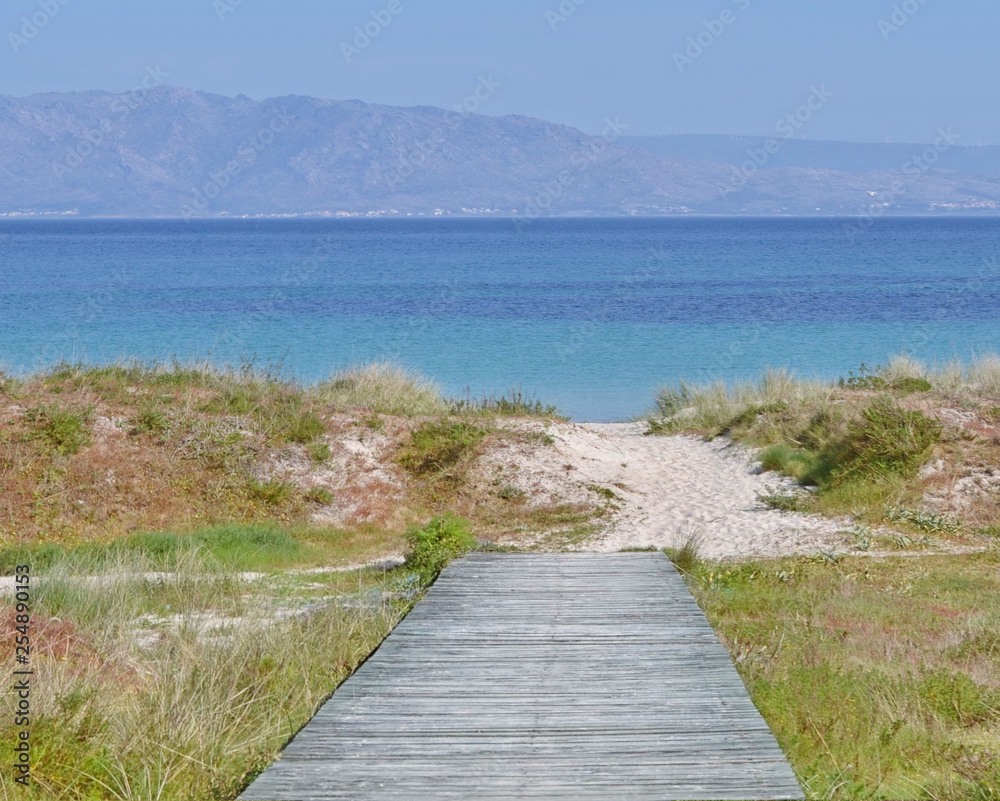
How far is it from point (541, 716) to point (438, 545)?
5394mm

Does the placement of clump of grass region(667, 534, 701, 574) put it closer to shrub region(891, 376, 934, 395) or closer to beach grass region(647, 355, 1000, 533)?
beach grass region(647, 355, 1000, 533)

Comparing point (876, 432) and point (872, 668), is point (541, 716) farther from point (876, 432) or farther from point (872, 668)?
point (876, 432)

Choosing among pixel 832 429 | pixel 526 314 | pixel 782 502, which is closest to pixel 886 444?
pixel 782 502

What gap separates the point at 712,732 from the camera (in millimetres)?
5965

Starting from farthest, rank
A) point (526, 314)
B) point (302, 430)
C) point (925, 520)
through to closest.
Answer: point (526, 314), point (302, 430), point (925, 520)

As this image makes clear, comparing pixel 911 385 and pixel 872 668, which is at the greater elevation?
pixel 872 668

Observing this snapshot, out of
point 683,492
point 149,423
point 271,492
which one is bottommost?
point 683,492

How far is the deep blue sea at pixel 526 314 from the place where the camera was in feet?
120

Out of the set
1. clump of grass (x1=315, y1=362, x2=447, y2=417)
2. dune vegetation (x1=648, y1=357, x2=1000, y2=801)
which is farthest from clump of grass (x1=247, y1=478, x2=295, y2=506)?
dune vegetation (x1=648, y1=357, x2=1000, y2=801)

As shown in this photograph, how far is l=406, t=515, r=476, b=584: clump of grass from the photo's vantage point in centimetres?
1132

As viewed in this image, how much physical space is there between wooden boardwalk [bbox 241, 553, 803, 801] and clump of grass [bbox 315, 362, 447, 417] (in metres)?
11.1

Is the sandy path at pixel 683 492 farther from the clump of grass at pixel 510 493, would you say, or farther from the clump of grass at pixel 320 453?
the clump of grass at pixel 320 453

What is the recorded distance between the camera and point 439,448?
18031 mm

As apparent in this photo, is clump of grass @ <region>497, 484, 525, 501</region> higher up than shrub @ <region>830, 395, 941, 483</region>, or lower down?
lower down
